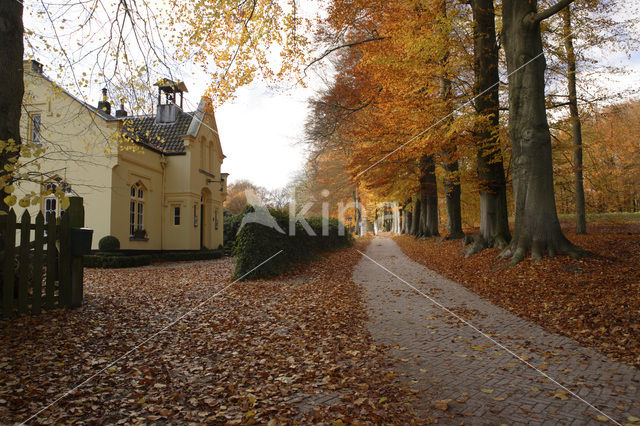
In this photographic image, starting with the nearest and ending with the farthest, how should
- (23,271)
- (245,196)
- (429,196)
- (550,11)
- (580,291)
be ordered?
(23,271) < (580,291) < (550,11) < (429,196) < (245,196)

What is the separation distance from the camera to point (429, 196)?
23.7 meters

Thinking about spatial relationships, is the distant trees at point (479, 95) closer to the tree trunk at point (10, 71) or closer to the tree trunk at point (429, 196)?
the tree trunk at point (429, 196)

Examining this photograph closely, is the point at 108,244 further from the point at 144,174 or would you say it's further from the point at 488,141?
the point at 488,141

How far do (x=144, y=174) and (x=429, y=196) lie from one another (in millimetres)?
16250

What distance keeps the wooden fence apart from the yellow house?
905cm

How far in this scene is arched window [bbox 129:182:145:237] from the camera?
1847 cm

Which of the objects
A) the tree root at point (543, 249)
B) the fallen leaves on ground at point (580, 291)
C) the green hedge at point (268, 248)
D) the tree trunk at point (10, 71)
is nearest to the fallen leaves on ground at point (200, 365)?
the tree trunk at point (10, 71)

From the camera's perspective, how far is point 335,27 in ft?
52.9

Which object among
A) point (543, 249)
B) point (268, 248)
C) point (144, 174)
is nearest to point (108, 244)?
point (144, 174)

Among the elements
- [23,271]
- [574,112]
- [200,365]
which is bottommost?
[200,365]

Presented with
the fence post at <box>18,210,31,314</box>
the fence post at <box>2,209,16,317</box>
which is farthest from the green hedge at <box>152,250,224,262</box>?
the fence post at <box>2,209,16,317</box>

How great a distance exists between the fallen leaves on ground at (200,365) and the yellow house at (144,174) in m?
10.4

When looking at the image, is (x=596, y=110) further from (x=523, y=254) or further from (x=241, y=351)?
(x=241, y=351)

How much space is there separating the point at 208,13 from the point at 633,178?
32958mm
